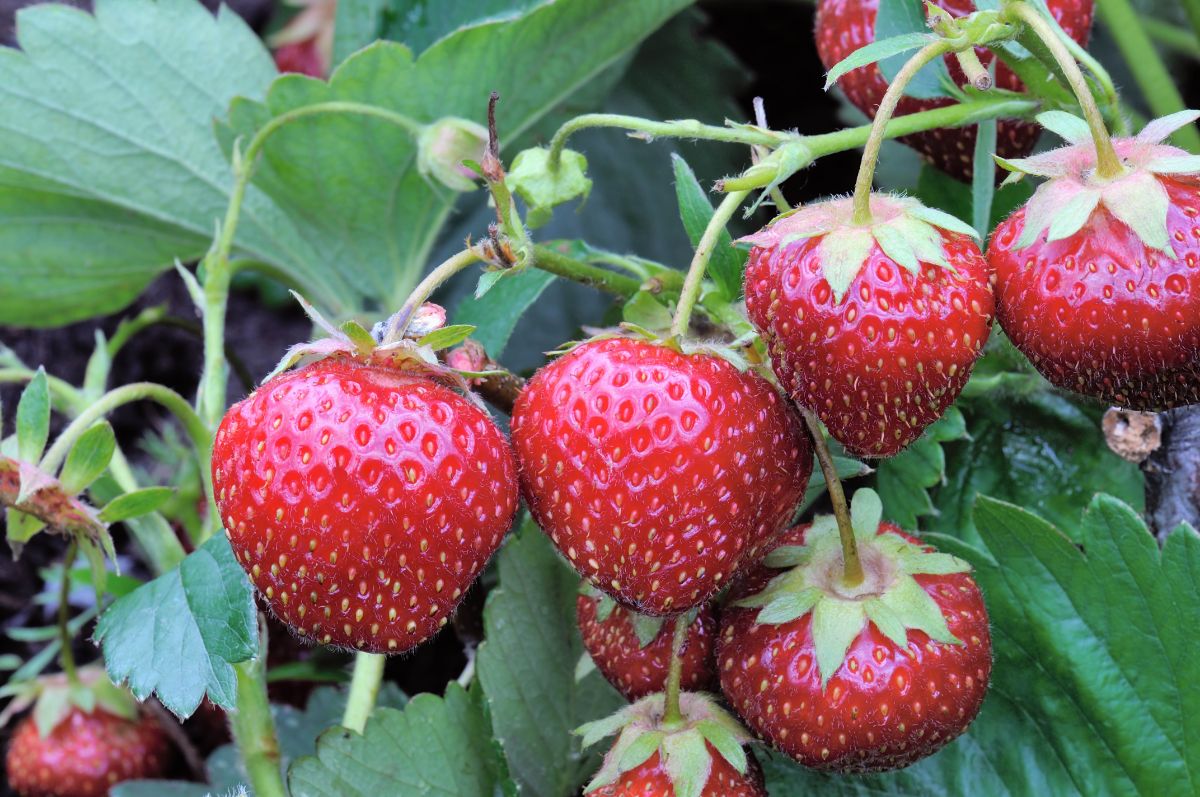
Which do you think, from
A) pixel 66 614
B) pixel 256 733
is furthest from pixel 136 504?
pixel 66 614

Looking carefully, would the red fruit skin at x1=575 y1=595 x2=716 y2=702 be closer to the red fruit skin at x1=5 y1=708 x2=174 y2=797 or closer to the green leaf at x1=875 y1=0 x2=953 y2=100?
the green leaf at x1=875 y1=0 x2=953 y2=100

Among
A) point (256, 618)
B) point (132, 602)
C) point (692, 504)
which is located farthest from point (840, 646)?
point (132, 602)

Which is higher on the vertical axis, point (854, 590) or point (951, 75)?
point (951, 75)

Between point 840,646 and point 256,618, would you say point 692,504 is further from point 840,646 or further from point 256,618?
point 256,618

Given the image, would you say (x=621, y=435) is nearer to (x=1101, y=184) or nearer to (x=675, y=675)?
(x=675, y=675)

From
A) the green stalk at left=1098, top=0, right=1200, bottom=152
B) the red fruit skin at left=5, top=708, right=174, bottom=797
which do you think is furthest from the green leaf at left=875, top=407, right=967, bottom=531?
the red fruit skin at left=5, top=708, right=174, bottom=797
